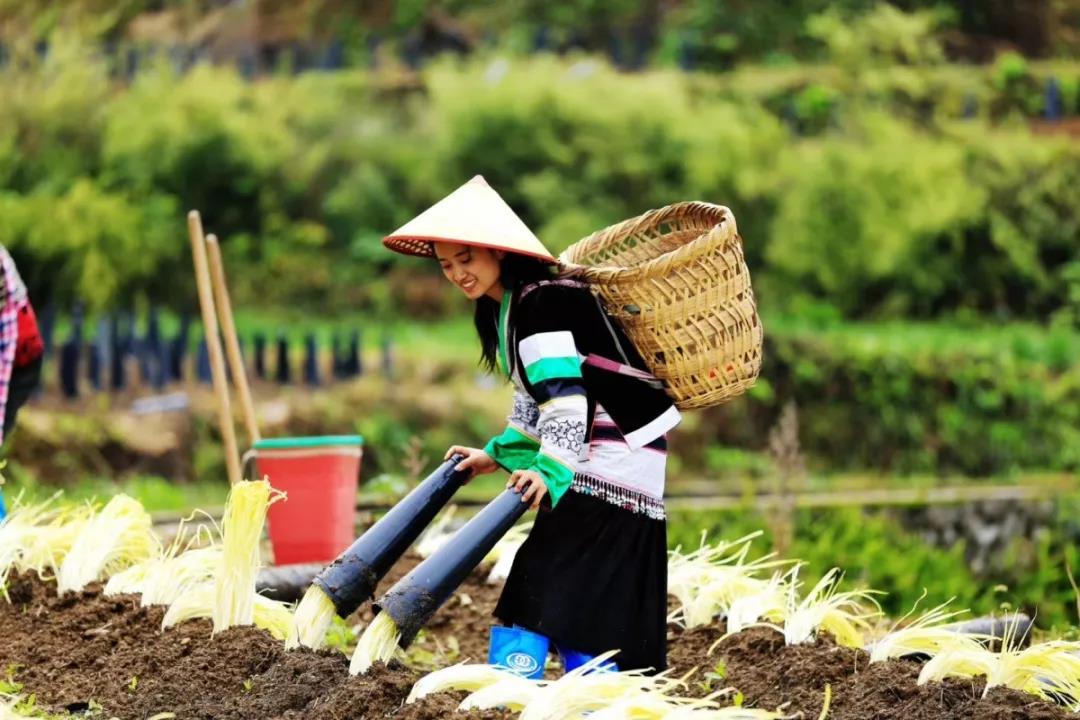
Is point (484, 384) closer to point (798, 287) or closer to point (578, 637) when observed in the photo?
point (798, 287)

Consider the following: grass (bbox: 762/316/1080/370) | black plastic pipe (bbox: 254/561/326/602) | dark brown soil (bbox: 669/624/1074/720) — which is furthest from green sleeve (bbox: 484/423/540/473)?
grass (bbox: 762/316/1080/370)

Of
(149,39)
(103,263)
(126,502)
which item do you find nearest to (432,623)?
(126,502)

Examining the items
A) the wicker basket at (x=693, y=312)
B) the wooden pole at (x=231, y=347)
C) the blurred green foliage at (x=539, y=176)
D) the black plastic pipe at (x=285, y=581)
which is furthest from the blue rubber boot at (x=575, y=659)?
the blurred green foliage at (x=539, y=176)

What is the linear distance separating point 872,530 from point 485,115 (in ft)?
22.9

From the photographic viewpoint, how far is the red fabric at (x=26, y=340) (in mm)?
5473

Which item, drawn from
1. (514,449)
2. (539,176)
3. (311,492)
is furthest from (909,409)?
(514,449)

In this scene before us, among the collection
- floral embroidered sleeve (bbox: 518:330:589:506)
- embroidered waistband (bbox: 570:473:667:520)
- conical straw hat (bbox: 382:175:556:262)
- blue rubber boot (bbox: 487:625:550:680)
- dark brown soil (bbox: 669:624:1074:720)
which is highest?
conical straw hat (bbox: 382:175:556:262)

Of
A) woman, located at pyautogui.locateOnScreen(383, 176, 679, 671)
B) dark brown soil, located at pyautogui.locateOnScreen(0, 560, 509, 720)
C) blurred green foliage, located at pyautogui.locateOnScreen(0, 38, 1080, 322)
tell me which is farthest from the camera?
blurred green foliage, located at pyautogui.locateOnScreen(0, 38, 1080, 322)

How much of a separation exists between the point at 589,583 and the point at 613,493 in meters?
0.22

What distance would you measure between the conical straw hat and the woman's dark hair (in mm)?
51

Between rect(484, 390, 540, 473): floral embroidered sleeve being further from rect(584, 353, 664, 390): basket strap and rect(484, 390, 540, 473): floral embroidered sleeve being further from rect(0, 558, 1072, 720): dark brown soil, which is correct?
rect(0, 558, 1072, 720): dark brown soil

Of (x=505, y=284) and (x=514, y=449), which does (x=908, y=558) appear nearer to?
(x=514, y=449)

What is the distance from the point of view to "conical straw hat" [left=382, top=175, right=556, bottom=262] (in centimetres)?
384

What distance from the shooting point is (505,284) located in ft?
13.1
